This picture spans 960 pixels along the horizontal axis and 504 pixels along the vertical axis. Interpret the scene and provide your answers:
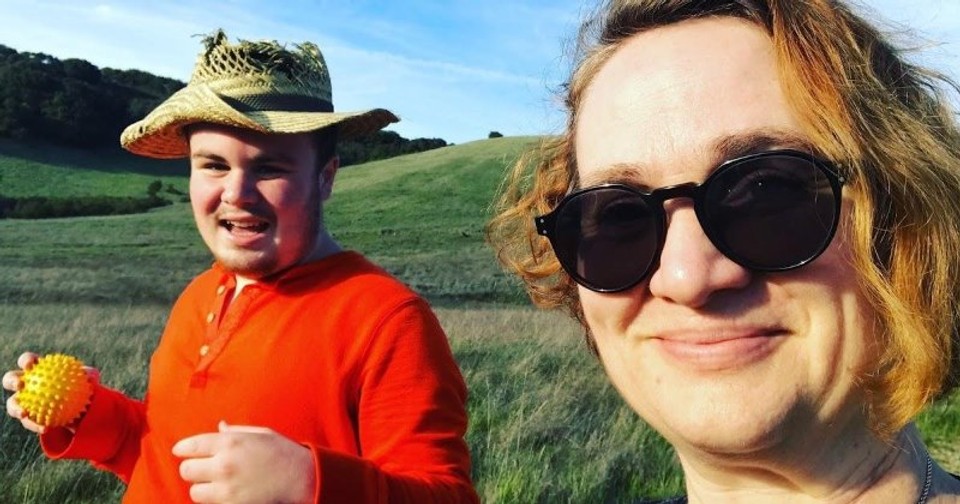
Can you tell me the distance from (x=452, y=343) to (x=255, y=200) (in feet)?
21.0

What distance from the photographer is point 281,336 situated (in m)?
2.34

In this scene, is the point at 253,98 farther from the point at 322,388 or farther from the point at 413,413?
the point at 413,413

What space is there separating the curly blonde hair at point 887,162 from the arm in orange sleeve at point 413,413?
3.67 ft

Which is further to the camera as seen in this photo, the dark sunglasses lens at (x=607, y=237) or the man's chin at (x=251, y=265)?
the man's chin at (x=251, y=265)

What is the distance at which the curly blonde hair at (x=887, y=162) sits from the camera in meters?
1.21

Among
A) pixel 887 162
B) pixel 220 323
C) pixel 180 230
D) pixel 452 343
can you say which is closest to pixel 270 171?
pixel 220 323

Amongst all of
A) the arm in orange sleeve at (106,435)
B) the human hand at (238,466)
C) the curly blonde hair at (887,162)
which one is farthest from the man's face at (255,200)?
the curly blonde hair at (887,162)

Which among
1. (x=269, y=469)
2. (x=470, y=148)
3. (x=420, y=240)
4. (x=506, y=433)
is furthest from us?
(x=470, y=148)

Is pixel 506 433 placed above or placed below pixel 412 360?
below

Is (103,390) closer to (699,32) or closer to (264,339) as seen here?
(264,339)

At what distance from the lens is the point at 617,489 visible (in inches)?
189

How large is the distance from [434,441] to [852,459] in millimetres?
1107

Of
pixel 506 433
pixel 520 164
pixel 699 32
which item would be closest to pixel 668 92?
pixel 699 32

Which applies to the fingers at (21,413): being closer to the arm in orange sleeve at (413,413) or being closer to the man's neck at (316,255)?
the man's neck at (316,255)
